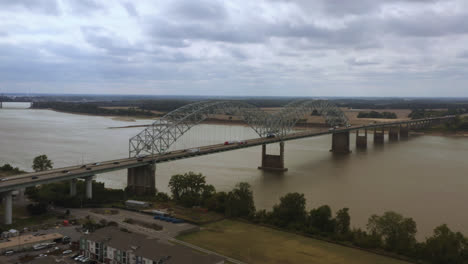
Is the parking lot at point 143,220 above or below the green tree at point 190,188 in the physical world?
below

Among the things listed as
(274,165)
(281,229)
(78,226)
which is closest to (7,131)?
(274,165)

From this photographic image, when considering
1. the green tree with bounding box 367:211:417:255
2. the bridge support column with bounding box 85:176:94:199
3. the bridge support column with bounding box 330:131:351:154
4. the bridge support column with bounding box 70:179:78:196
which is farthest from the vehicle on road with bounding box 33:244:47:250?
the bridge support column with bounding box 330:131:351:154

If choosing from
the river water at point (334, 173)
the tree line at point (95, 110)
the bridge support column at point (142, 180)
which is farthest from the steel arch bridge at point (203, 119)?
the tree line at point (95, 110)

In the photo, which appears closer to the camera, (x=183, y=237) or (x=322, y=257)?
(x=322, y=257)

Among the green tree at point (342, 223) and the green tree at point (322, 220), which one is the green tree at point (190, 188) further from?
the green tree at point (342, 223)

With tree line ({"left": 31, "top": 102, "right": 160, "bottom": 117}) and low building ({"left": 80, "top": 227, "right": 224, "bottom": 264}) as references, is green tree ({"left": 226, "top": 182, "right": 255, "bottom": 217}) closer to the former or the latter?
low building ({"left": 80, "top": 227, "right": 224, "bottom": 264})

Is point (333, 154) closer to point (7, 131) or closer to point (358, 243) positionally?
point (358, 243)
